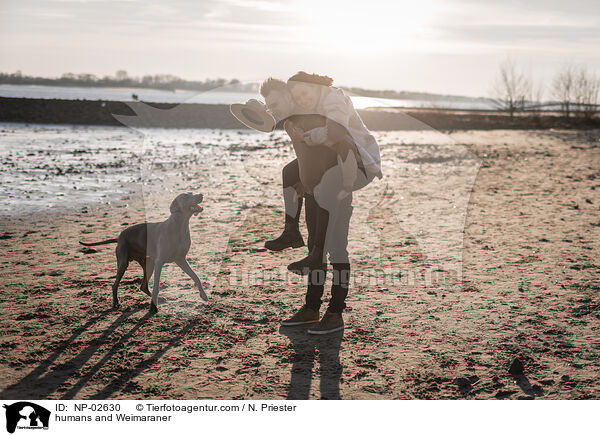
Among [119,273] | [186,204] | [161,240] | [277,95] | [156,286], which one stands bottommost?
[156,286]

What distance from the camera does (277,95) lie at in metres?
4.87

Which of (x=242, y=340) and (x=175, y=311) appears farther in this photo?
(x=175, y=311)

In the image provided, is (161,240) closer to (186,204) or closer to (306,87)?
(186,204)

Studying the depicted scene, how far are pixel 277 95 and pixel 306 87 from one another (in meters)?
0.27

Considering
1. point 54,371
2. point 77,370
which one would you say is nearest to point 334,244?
point 77,370

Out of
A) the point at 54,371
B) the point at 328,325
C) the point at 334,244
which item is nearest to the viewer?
the point at 54,371

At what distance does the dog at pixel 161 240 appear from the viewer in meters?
5.83
